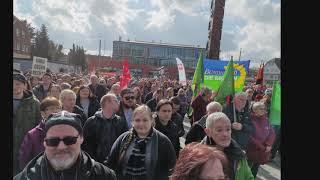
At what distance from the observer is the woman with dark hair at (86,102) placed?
7.04m

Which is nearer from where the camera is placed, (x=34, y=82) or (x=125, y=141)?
(x=125, y=141)

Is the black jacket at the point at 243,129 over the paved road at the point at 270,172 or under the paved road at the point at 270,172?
over

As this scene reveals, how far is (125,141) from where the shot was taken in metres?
4.04

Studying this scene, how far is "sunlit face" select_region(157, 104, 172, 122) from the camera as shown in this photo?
212 inches

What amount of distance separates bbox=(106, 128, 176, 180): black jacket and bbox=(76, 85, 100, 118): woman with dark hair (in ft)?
10.1

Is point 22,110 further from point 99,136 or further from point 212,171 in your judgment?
point 212,171

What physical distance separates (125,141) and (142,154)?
0.24 m

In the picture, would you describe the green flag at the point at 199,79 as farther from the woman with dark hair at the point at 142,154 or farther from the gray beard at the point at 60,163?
the gray beard at the point at 60,163

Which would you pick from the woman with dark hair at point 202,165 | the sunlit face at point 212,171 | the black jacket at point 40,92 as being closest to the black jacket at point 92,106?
the black jacket at point 40,92

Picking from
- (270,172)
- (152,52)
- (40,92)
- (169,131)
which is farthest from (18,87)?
(152,52)

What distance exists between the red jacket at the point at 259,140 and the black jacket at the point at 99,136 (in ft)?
6.63

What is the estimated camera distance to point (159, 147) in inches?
157
